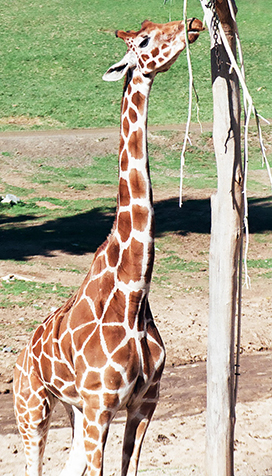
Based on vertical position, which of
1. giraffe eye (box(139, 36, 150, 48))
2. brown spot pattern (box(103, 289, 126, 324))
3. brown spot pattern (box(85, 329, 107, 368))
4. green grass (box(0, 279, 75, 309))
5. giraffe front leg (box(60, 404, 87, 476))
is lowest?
green grass (box(0, 279, 75, 309))

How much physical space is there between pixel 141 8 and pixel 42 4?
646 cm

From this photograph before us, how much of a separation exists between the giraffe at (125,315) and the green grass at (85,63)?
1949 centimetres

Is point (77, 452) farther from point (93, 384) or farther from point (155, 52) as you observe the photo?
point (155, 52)

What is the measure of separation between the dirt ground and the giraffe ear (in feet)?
12.6

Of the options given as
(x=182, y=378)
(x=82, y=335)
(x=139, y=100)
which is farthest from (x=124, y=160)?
(x=182, y=378)

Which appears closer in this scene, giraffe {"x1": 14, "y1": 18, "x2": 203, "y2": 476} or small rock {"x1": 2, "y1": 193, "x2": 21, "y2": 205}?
giraffe {"x1": 14, "y1": 18, "x2": 203, "y2": 476}

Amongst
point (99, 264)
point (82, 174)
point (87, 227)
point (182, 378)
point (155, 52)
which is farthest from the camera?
point (82, 174)

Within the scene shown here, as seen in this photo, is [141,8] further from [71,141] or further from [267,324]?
[267,324]

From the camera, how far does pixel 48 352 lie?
4.57 m

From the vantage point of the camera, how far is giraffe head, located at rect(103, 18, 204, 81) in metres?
3.97

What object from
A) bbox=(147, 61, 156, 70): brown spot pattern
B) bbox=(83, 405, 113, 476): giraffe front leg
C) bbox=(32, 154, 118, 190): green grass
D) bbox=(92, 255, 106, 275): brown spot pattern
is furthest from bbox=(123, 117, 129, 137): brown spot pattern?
bbox=(32, 154, 118, 190): green grass

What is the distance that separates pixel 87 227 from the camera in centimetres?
1388

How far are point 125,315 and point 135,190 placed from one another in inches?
34.3

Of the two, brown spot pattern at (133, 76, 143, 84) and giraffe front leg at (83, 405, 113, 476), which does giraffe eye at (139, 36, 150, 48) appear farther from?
giraffe front leg at (83, 405, 113, 476)
